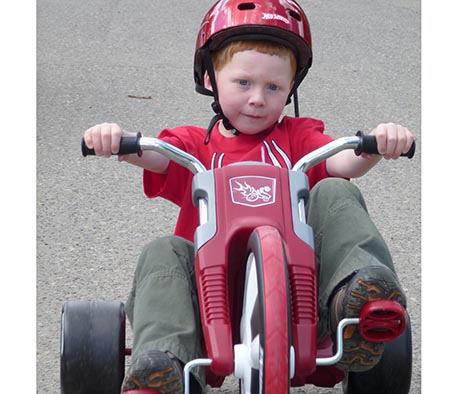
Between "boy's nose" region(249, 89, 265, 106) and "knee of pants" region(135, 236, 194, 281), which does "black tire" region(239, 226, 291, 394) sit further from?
"boy's nose" region(249, 89, 265, 106)

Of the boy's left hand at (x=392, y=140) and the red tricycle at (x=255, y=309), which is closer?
the red tricycle at (x=255, y=309)

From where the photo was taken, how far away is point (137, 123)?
660 centimetres

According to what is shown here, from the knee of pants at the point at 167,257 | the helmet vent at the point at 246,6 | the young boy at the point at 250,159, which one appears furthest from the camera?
the helmet vent at the point at 246,6

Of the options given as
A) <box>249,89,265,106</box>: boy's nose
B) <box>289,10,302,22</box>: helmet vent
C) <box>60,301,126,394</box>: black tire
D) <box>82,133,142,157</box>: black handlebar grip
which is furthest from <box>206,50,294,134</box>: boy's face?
<box>60,301,126,394</box>: black tire

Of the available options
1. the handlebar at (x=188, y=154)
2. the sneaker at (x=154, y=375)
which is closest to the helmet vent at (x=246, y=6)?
the handlebar at (x=188, y=154)

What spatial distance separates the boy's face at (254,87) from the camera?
3.08 m

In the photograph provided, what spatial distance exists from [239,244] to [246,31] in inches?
29.1

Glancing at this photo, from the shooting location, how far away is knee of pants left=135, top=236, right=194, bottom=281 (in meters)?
2.88

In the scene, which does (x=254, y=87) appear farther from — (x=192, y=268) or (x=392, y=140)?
(x=192, y=268)

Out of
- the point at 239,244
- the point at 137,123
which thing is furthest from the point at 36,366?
the point at 137,123

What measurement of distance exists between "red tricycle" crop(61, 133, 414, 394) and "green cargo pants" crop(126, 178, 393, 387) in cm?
9

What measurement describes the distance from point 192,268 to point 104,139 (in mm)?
455

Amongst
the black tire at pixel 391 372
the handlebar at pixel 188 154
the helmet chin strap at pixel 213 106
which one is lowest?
the black tire at pixel 391 372

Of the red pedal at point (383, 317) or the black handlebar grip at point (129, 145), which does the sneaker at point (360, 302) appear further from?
the black handlebar grip at point (129, 145)
